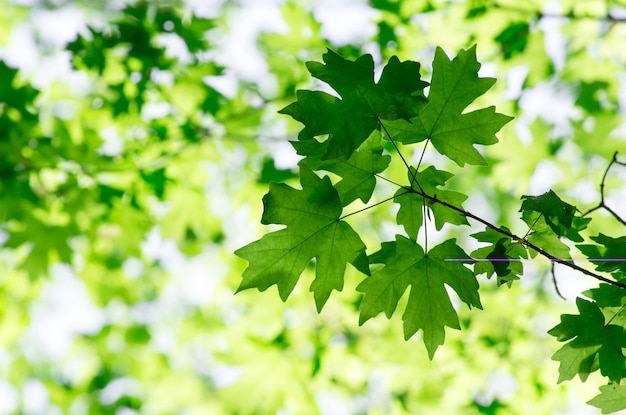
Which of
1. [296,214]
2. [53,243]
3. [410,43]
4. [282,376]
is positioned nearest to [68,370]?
[53,243]

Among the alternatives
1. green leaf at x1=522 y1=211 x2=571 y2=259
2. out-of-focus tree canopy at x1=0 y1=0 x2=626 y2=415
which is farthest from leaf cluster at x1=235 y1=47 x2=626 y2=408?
out-of-focus tree canopy at x1=0 y1=0 x2=626 y2=415

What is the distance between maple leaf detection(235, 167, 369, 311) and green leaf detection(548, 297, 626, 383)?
52 cm

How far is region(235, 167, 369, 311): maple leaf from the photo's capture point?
1.32 metres

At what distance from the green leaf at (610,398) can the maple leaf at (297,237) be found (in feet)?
2.13

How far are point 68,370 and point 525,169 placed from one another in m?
4.90

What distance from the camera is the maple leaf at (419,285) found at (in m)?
1.32

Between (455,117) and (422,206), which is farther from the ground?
(455,117)

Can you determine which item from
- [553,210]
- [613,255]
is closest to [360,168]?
[553,210]

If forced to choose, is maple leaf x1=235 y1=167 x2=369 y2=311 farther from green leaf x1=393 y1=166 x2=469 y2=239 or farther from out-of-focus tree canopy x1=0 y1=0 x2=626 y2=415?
out-of-focus tree canopy x1=0 y1=0 x2=626 y2=415

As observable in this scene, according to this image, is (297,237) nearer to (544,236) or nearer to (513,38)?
(544,236)

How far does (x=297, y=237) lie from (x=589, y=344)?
29.3 inches

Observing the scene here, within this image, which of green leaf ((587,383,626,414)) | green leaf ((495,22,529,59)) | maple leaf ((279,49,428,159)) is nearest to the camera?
maple leaf ((279,49,428,159))

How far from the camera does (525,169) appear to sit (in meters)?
3.64

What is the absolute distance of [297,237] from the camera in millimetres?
1336
